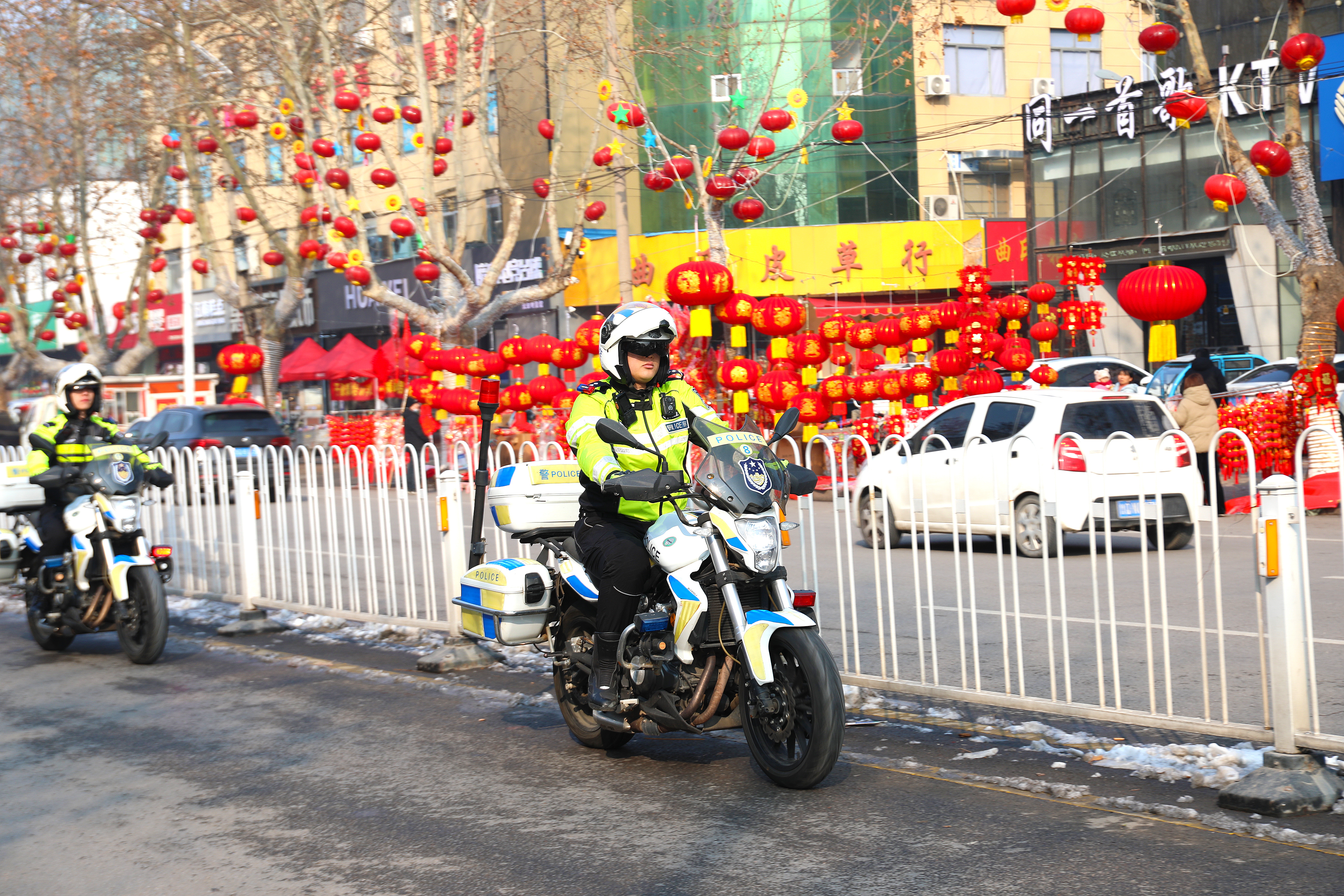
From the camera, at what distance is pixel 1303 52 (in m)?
14.1

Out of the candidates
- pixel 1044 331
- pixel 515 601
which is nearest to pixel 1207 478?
pixel 515 601

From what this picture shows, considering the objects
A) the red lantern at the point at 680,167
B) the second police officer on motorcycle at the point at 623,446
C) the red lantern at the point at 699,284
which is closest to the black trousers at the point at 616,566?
the second police officer on motorcycle at the point at 623,446

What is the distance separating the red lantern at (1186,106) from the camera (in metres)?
15.2

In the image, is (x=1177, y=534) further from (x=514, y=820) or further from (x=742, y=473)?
(x=514, y=820)

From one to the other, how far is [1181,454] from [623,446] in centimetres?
245

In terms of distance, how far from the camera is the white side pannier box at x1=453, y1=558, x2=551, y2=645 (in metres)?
6.33

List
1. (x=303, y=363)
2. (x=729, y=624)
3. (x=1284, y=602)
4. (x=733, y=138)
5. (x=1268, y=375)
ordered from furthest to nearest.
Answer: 1. (x=303, y=363)
2. (x=1268, y=375)
3. (x=733, y=138)
4. (x=729, y=624)
5. (x=1284, y=602)

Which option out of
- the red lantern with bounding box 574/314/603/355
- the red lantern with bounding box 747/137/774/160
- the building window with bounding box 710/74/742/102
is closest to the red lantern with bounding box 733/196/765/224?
the red lantern with bounding box 747/137/774/160

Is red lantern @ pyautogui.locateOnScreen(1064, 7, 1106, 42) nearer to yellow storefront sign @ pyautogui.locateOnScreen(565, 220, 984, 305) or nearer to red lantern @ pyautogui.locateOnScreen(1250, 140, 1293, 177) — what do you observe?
red lantern @ pyautogui.locateOnScreen(1250, 140, 1293, 177)

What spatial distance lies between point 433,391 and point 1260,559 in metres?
18.9

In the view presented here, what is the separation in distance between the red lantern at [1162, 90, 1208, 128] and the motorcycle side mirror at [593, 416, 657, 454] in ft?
39.8

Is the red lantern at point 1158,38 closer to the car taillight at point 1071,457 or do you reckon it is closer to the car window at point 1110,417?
the car window at point 1110,417

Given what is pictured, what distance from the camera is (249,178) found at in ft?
138

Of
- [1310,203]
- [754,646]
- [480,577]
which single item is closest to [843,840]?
[754,646]
